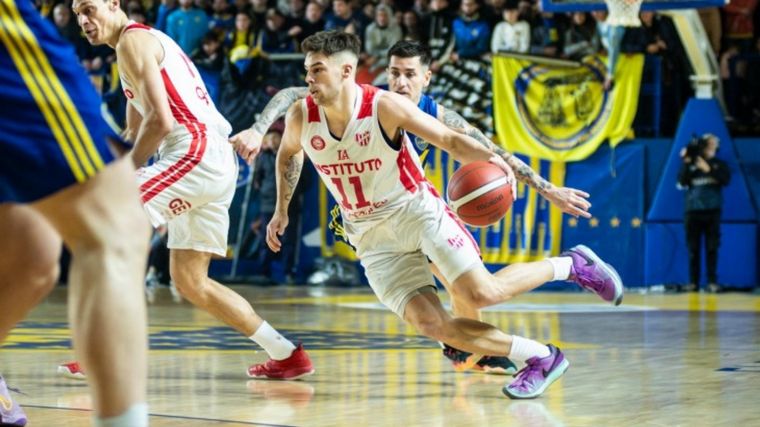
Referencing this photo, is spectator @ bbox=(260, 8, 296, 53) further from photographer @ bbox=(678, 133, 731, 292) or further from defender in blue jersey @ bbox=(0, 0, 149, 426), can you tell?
defender in blue jersey @ bbox=(0, 0, 149, 426)

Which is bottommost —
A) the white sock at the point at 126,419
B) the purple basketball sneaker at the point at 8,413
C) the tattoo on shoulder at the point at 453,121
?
the purple basketball sneaker at the point at 8,413

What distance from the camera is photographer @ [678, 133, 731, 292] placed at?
14859 millimetres

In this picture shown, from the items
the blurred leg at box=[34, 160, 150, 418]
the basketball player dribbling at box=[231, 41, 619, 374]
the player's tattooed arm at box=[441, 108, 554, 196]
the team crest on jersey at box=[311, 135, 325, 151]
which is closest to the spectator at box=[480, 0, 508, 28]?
the basketball player dribbling at box=[231, 41, 619, 374]

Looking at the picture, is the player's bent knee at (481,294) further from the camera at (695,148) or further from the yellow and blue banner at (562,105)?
the yellow and blue banner at (562,105)

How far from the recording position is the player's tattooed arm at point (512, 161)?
596 cm

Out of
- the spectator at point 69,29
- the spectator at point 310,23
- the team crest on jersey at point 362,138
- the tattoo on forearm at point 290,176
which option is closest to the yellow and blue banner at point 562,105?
the spectator at point 310,23

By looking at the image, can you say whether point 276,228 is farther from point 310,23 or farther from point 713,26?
point 310,23

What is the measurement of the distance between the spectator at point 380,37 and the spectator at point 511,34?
4.48 ft

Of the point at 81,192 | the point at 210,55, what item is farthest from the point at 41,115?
the point at 210,55

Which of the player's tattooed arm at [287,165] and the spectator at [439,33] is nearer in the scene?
the player's tattooed arm at [287,165]

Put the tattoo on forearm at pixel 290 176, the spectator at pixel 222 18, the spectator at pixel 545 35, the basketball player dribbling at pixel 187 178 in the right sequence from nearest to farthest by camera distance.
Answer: the basketball player dribbling at pixel 187 178 < the tattoo on forearm at pixel 290 176 < the spectator at pixel 545 35 < the spectator at pixel 222 18

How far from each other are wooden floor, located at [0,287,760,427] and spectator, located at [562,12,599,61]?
4.77 meters

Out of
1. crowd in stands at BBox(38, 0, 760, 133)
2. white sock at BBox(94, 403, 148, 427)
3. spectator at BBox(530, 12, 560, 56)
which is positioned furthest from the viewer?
spectator at BBox(530, 12, 560, 56)

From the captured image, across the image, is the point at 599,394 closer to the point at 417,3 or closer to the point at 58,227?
the point at 58,227
